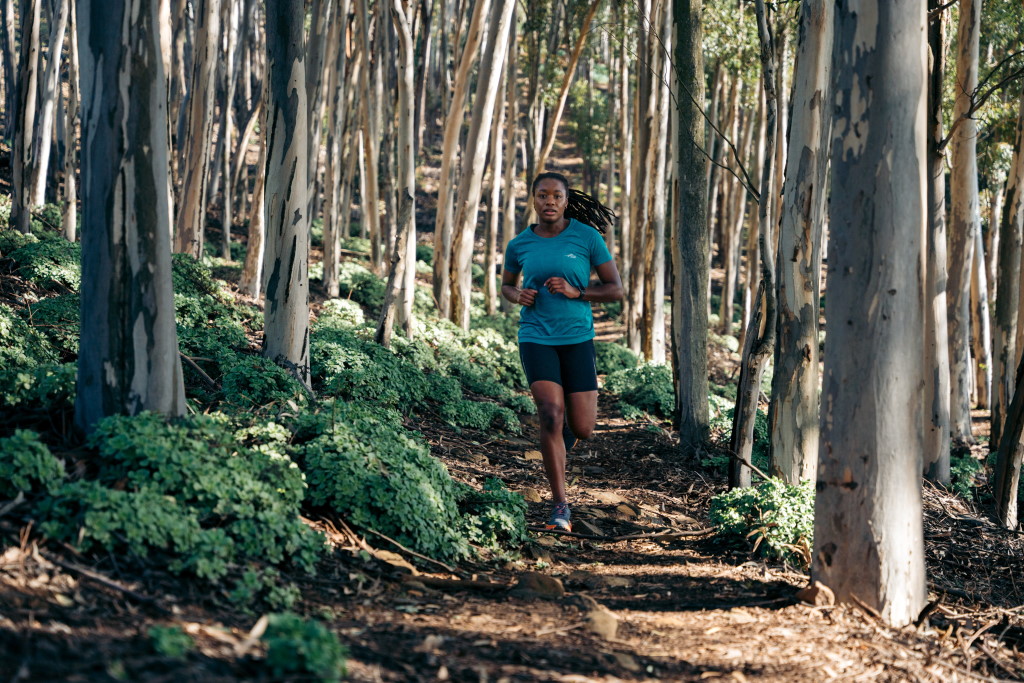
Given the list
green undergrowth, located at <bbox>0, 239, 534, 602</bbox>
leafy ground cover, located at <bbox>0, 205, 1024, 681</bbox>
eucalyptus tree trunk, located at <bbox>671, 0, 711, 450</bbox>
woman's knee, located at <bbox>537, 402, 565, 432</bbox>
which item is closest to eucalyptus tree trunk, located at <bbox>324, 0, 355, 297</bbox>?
eucalyptus tree trunk, located at <bbox>671, 0, 711, 450</bbox>

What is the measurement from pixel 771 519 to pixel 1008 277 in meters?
8.09

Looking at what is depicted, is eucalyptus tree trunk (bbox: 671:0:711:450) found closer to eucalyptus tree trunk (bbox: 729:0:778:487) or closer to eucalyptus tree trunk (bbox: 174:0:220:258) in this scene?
eucalyptus tree trunk (bbox: 729:0:778:487)

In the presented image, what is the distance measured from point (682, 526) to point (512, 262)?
222 centimetres

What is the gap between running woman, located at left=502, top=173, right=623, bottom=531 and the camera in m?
5.34

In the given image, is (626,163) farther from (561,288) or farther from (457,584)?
(457,584)

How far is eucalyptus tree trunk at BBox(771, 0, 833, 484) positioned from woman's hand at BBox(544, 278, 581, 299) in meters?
1.54

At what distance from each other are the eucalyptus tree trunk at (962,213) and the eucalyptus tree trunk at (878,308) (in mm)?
7200

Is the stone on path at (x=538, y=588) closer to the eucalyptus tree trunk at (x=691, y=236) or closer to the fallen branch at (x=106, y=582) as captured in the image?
the fallen branch at (x=106, y=582)

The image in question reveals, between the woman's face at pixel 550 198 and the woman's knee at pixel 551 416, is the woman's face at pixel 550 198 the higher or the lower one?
the higher one

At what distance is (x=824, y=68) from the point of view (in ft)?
19.1

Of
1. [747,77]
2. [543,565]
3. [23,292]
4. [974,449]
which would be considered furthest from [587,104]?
[543,565]

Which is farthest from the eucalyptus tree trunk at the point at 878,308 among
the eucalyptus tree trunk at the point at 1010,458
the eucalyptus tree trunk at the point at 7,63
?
the eucalyptus tree trunk at the point at 7,63

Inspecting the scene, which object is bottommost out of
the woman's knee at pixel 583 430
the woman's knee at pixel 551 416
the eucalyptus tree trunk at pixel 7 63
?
the woman's knee at pixel 583 430

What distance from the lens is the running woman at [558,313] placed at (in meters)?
5.34
